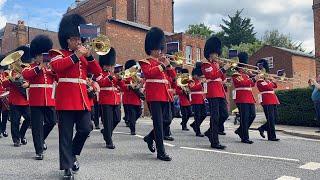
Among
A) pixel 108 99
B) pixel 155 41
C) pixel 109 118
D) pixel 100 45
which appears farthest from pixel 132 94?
pixel 100 45

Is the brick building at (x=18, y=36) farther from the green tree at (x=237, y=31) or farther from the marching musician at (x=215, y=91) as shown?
the marching musician at (x=215, y=91)

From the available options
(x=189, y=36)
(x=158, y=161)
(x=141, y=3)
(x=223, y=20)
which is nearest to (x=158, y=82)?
(x=158, y=161)

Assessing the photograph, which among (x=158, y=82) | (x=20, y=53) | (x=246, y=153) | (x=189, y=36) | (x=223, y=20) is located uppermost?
(x=223, y=20)

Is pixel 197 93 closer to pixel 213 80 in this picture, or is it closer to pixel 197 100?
pixel 197 100

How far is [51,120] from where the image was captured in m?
7.48

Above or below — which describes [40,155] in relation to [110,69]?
below

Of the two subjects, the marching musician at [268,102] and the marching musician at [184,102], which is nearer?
the marching musician at [268,102]

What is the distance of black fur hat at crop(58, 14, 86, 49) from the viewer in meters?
5.74

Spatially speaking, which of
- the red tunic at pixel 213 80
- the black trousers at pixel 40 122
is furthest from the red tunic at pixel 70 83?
the red tunic at pixel 213 80

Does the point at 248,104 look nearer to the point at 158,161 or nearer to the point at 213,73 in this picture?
the point at 213,73

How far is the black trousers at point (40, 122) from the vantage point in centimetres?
695

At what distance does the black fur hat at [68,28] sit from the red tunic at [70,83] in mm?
217

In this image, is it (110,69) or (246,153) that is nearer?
(246,153)

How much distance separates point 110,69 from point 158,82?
2.75m
